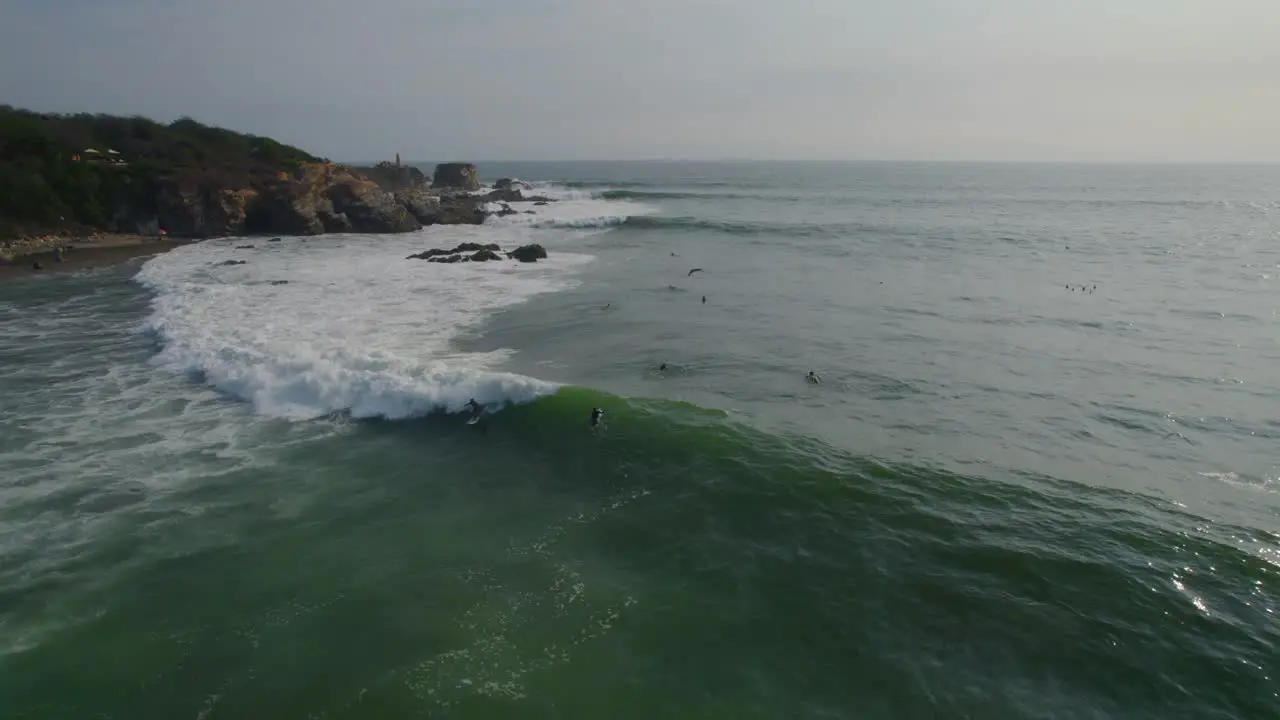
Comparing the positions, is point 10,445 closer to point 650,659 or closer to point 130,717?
point 130,717

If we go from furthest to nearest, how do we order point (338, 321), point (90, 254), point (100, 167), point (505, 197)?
point (505, 197) < point (100, 167) < point (90, 254) < point (338, 321)

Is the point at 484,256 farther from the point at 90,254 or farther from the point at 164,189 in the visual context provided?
the point at 164,189

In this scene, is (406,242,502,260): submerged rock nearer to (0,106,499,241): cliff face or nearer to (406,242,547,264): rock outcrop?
(406,242,547,264): rock outcrop

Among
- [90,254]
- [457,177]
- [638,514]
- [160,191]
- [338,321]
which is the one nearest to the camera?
[638,514]

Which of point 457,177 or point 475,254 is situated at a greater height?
point 457,177

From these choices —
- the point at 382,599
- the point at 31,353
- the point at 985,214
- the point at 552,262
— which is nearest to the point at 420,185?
the point at 552,262

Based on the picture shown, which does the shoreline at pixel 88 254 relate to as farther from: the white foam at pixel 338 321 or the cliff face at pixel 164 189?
the white foam at pixel 338 321

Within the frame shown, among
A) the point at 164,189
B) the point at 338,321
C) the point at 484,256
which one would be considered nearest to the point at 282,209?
the point at 164,189

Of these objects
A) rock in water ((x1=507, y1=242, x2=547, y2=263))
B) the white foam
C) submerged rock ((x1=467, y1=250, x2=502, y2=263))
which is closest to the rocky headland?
the white foam
